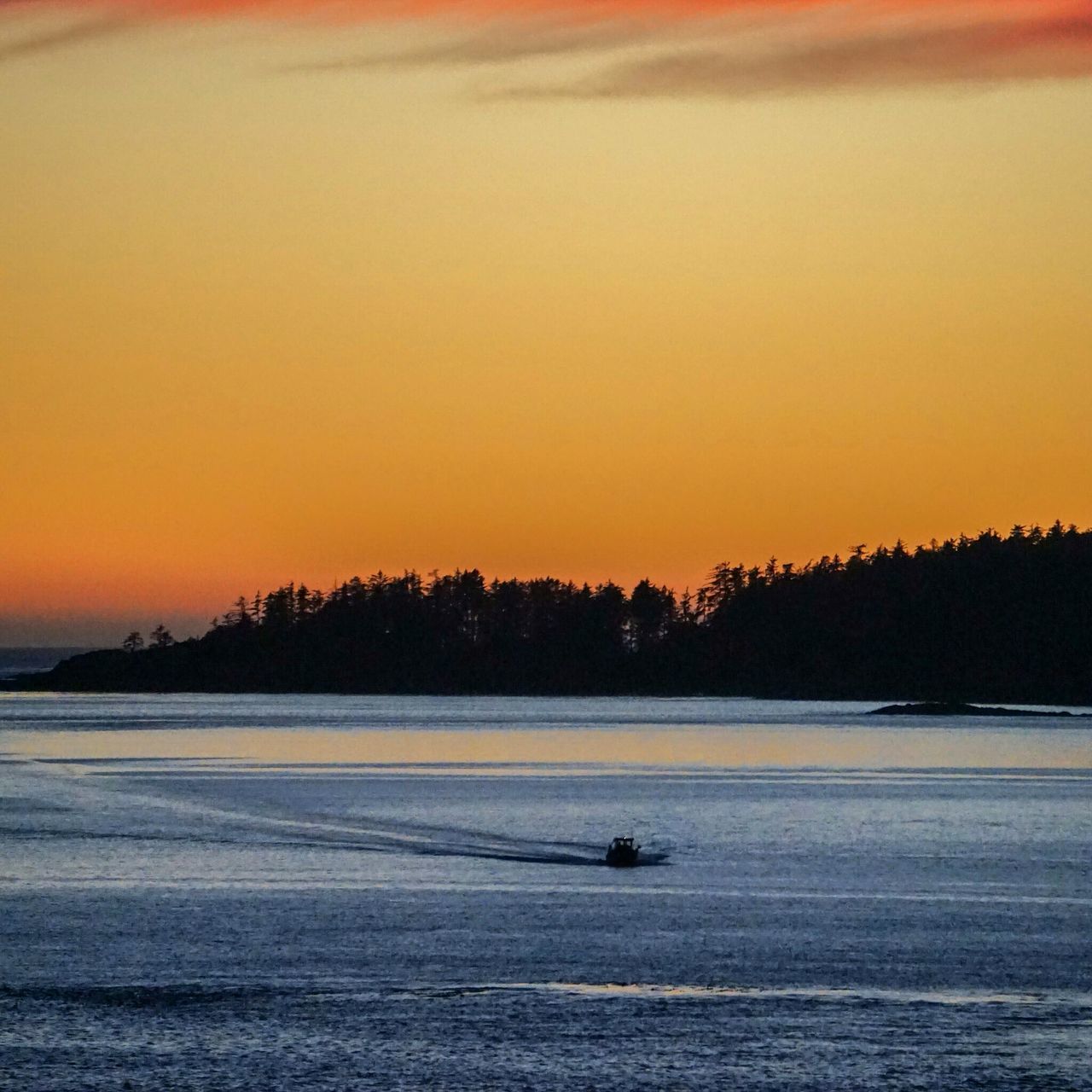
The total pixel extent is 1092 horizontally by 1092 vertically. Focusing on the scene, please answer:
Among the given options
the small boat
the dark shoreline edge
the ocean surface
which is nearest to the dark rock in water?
the dark shoreline edge

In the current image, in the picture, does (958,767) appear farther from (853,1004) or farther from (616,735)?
(853,1004)

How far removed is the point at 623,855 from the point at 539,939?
1278 centimetres

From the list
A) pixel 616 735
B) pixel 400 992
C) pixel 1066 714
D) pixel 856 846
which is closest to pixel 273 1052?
pixel 400 992

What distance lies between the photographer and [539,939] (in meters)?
29.1

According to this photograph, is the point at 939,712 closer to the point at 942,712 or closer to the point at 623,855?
the point at 942,712

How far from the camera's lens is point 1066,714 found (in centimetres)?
17825

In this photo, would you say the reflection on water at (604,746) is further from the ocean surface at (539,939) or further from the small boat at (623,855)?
the small boat at (623,855)

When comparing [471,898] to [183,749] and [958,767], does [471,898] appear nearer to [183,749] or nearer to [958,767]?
[958,767]

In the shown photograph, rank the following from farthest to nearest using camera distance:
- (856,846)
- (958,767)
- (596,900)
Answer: (958,767)
(856,846)
(596,900)

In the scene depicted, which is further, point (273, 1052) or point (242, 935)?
point (242, 935)

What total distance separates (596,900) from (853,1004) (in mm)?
11469

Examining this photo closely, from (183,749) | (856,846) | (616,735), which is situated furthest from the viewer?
(616,735)

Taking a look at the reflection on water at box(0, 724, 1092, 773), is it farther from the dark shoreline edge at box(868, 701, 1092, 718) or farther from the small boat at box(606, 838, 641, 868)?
the small boat at box(606, 838, 641, 868)

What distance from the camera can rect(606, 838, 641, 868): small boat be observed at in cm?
4166
